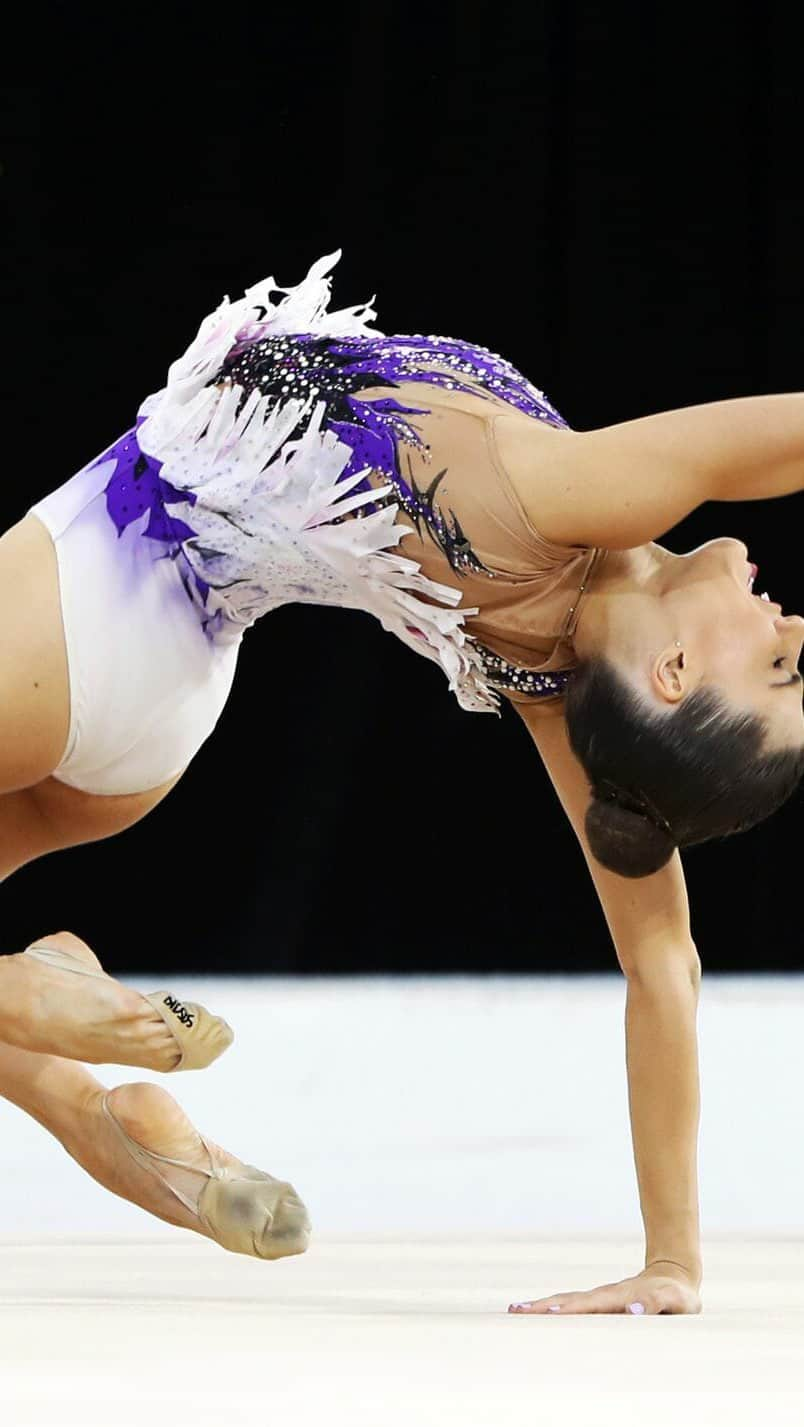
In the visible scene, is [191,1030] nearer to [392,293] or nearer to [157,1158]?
[157,1158]

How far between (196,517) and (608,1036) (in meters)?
2.09

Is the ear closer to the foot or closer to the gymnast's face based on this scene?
the gymnast's face

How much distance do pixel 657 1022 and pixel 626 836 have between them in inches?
6.8

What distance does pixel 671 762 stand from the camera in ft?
4.99

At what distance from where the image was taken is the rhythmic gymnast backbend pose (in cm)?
149

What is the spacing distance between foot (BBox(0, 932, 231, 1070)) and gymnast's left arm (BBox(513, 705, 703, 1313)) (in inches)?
14.1

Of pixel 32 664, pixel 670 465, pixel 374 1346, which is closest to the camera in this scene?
pixel 374 1346

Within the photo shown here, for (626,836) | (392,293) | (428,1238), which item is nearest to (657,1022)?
(626,836)

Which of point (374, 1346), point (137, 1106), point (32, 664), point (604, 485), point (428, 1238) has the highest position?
point (604, 485)

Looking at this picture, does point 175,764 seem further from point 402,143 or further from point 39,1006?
point 402,143

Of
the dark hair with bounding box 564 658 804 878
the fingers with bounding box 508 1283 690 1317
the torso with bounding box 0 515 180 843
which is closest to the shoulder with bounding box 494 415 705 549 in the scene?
the dark hair with bounding box 564 658 804 878

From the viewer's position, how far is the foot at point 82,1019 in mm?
1488

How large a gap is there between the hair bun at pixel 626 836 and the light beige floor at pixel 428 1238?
32 cm

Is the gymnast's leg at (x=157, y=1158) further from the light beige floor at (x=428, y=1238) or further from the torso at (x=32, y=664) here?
the torso at (x=32, y=664)
